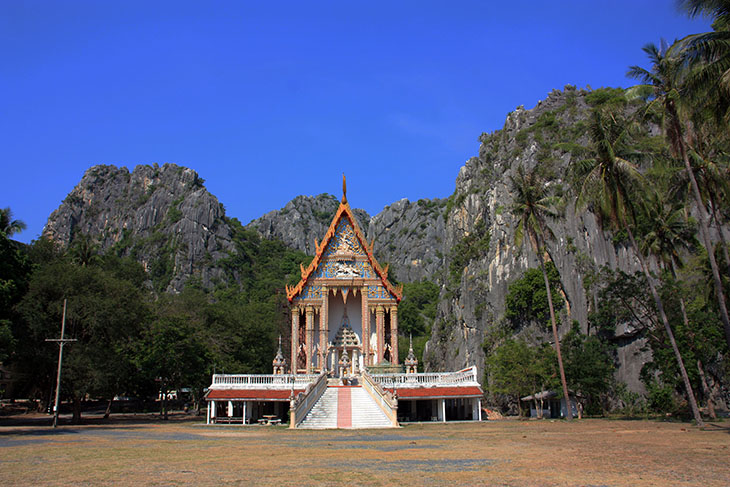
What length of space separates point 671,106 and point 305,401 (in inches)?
784

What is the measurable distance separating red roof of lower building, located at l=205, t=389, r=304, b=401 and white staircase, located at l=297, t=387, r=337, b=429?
1837 mm

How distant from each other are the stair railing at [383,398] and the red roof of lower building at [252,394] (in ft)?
11.8

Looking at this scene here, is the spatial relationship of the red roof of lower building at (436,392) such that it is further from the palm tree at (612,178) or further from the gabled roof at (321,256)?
the gabled roof at (321,256)

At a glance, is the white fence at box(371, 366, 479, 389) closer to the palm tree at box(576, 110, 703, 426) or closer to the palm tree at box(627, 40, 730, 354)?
the palm tree at box(576, 110, 703, 426)

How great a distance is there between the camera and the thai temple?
93.4 ft

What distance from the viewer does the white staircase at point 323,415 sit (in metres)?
26.3

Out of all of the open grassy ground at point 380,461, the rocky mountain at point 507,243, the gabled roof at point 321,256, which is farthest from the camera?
the rocky mountain at point 507,243

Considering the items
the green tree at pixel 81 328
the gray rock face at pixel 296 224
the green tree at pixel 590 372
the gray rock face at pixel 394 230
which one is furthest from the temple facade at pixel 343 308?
the gray rock face at pixel 296 224

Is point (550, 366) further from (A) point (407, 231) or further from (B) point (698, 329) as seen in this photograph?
(A) point (407, 231)

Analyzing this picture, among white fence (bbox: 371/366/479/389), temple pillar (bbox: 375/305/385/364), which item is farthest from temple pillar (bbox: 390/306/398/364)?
white fence (bbox: 371/366/479/389)

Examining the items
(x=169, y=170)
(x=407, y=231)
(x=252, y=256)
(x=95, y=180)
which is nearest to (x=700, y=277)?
(x=252, y=256)

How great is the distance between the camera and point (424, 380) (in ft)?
104

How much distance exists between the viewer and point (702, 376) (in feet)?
98.0

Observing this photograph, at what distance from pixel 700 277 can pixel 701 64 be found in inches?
1065
